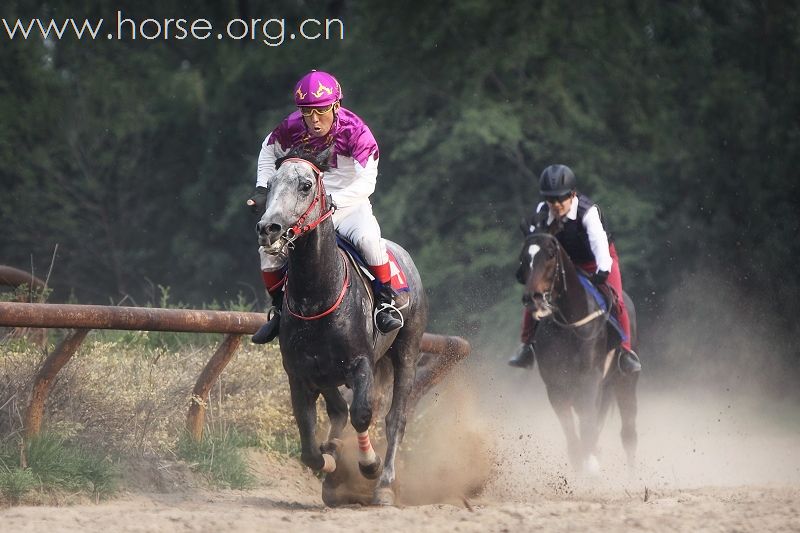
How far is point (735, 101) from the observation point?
2297cm

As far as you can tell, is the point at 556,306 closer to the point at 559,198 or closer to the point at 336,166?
the point at 559,198

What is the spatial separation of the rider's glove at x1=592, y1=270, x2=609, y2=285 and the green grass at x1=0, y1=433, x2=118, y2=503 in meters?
5.37

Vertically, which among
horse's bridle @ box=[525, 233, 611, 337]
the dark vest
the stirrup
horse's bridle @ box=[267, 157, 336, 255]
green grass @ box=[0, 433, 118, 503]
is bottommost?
green grass @ box=[0, 433, 118, 503]

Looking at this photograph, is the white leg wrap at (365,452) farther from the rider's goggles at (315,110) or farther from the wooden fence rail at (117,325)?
the rider's goggles at (315,110)

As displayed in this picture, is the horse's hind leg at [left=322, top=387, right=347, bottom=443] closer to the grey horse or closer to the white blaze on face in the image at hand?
the grey horse

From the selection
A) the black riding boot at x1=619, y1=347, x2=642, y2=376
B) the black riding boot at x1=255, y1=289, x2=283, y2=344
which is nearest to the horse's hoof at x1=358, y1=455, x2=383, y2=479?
the black riding boot at x1=255, y1=289, x2=283, y2=344

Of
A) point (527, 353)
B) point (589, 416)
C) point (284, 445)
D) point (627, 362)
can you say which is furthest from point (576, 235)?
point (284, 445)

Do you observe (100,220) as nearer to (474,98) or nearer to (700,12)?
(474,98)

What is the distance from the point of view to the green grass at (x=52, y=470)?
7.36 metres

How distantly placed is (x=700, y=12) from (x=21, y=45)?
14105 mm

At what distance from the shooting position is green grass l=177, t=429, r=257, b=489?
8859 mm

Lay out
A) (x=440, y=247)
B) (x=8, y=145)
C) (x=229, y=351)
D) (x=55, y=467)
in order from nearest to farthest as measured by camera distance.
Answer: (x=55, y=467)
(x=229, y=351)
(x=440, y=247)
(x=8, y=145)

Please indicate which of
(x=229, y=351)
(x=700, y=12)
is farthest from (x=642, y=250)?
(x=229, y=351)

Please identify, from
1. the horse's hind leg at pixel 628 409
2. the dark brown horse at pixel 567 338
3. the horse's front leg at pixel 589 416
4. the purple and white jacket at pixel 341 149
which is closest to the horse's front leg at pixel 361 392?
the purple and white jacket at pixel 341 149
